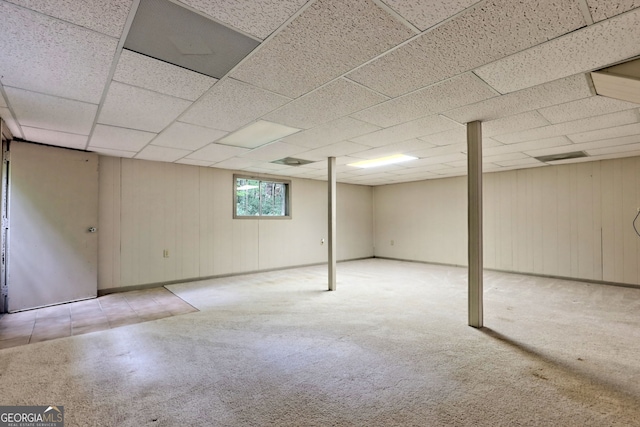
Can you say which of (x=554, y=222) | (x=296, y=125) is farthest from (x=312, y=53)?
(x=554, y=222)

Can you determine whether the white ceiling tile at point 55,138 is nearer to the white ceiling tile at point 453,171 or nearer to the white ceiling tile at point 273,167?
the white ceiling tile at point 273,167

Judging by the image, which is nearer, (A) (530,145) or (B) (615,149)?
(A) (530,145)

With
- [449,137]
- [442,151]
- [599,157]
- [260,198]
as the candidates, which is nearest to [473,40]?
[449,137]

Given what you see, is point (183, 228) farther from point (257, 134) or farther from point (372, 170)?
point (372, 170)

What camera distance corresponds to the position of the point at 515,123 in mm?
3256

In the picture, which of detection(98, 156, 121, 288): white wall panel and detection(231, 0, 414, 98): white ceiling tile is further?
detection(98, 156, 121, 288): white wall panel

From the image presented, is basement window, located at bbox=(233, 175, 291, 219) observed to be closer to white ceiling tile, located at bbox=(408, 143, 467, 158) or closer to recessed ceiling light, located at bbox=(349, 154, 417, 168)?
recessed ceiling light, located at bbox=(349, 154, 417, 168)

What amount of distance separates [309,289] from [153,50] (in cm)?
394

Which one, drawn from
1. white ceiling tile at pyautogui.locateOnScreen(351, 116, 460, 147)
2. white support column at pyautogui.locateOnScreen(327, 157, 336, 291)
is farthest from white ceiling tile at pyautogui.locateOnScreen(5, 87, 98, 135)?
white support column at pyautogui.locateOnScreen(327, 157, 336, 291)

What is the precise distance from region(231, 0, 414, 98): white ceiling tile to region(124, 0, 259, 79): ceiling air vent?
12 centimetres

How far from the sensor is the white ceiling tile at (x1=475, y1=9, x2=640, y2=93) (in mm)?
1616

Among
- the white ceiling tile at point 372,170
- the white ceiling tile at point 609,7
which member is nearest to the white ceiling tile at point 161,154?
the white ceiling tile at point 372,170

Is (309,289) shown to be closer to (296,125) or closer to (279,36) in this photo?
(296,125)

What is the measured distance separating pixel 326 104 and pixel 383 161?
9.88 feet
